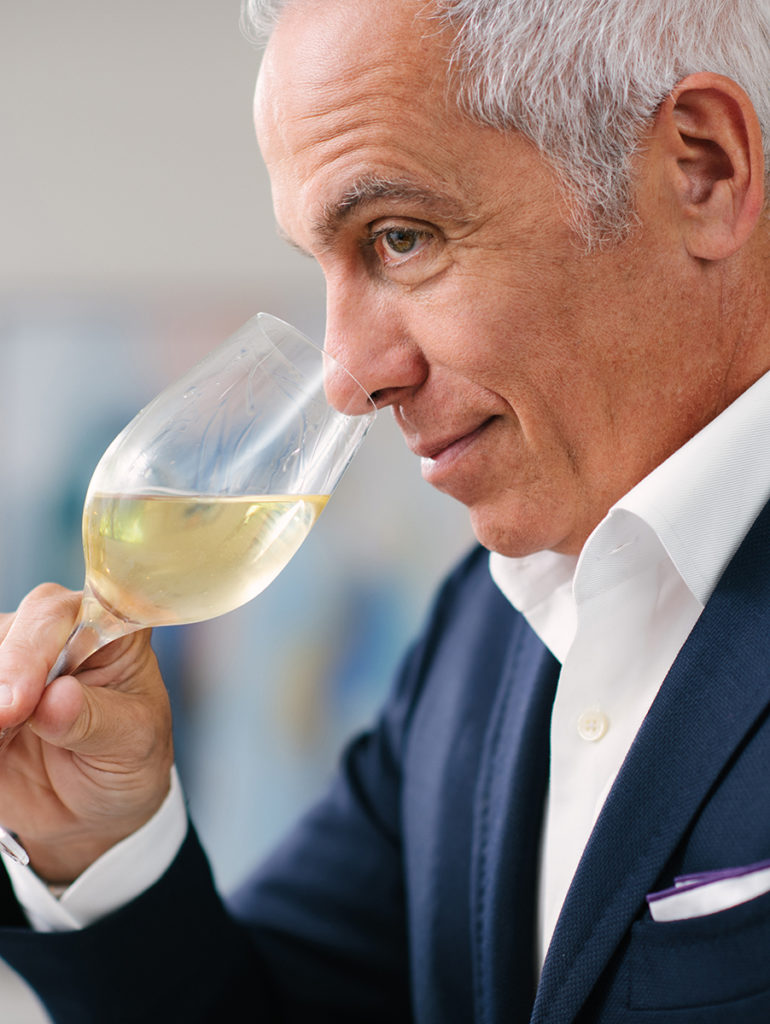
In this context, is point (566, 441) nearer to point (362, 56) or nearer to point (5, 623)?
point (362, 56)

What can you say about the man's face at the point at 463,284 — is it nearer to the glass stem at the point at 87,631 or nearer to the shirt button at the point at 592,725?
the shirt button at the point at 592,725

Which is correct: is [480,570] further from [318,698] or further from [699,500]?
[318,698]

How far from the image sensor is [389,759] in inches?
57.5

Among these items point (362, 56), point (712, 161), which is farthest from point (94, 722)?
point (712, 161)

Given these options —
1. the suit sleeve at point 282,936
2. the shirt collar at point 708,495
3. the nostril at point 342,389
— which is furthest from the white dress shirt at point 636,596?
the suit sleeve at point 282,936

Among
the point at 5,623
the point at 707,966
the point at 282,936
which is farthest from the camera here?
the point at 282,936

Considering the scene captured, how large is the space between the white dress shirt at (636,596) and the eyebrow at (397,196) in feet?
0.96

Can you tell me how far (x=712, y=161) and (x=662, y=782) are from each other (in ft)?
1.79

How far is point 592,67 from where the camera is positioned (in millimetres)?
879

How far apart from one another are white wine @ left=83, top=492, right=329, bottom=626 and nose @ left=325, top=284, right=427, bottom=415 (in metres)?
0.14

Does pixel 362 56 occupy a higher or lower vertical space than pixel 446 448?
higher

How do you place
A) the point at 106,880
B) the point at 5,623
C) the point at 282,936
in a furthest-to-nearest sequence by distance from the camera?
the point at 282,936, the point at 106,880, the point at 5,623

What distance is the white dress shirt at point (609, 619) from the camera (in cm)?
91

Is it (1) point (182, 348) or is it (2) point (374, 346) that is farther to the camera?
(1) point (182, 348)
